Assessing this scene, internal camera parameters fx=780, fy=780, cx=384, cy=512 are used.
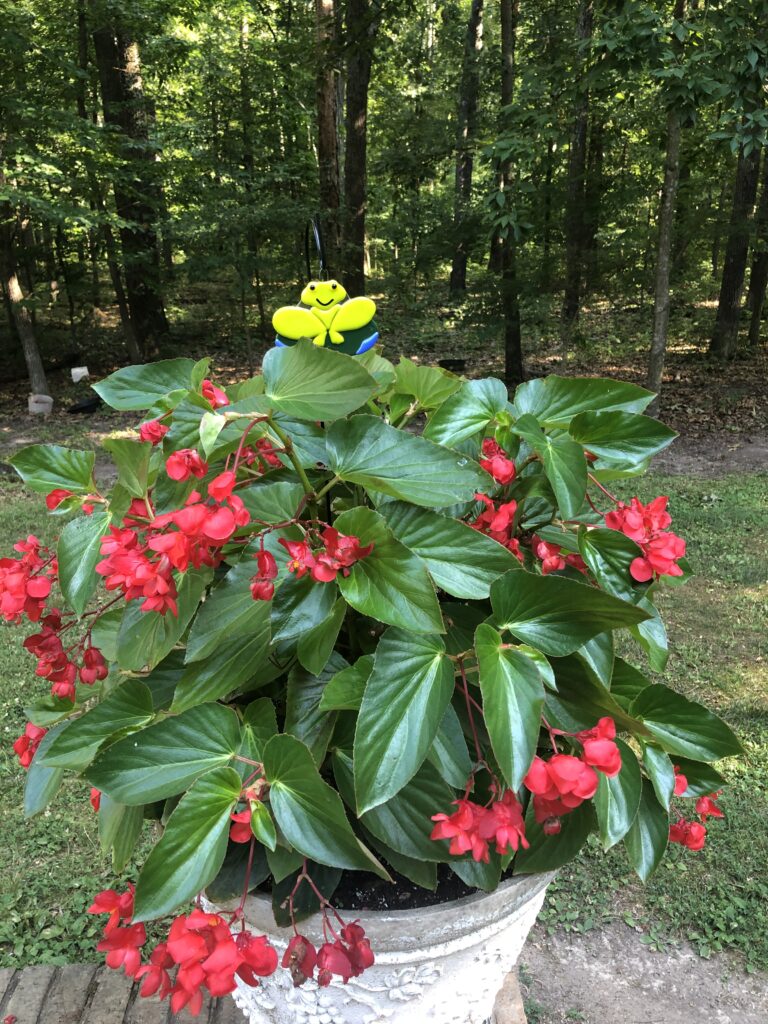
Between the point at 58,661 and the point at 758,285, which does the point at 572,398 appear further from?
the point at 758,285

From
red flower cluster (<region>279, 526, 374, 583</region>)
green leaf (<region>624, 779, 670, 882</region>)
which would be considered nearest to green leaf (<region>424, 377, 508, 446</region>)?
red flower cluster (<region>279, 526, 374, 583</region>)

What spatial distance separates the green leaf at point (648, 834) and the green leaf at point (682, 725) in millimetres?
74

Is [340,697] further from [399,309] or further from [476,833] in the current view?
[399,309]

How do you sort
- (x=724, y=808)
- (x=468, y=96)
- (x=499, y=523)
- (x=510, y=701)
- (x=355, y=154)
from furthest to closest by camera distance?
(x=468, y=96) → (x=355, y=154) → (x=724, y=808) → (x=499, y=523) → (x=510, y=701)

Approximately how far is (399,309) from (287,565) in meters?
11.9

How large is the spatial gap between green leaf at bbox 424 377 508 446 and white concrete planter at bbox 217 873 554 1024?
1.76ft

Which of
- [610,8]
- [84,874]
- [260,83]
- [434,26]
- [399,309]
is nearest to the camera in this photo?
[84,874]

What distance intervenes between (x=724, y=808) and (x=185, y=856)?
1.91 meters

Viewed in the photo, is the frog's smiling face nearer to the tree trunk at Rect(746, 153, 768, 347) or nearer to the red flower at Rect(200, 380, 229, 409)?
the red flower at Rect(200, 380, 229, 409)

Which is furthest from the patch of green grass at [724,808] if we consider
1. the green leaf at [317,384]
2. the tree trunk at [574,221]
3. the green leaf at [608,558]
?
the tree trunk at [574,221]

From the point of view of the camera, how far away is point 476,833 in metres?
0.71

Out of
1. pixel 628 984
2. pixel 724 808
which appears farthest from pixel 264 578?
pixel 724 808

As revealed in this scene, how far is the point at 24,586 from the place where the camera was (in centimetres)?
82

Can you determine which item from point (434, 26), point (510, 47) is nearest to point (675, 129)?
point (510, 47)
